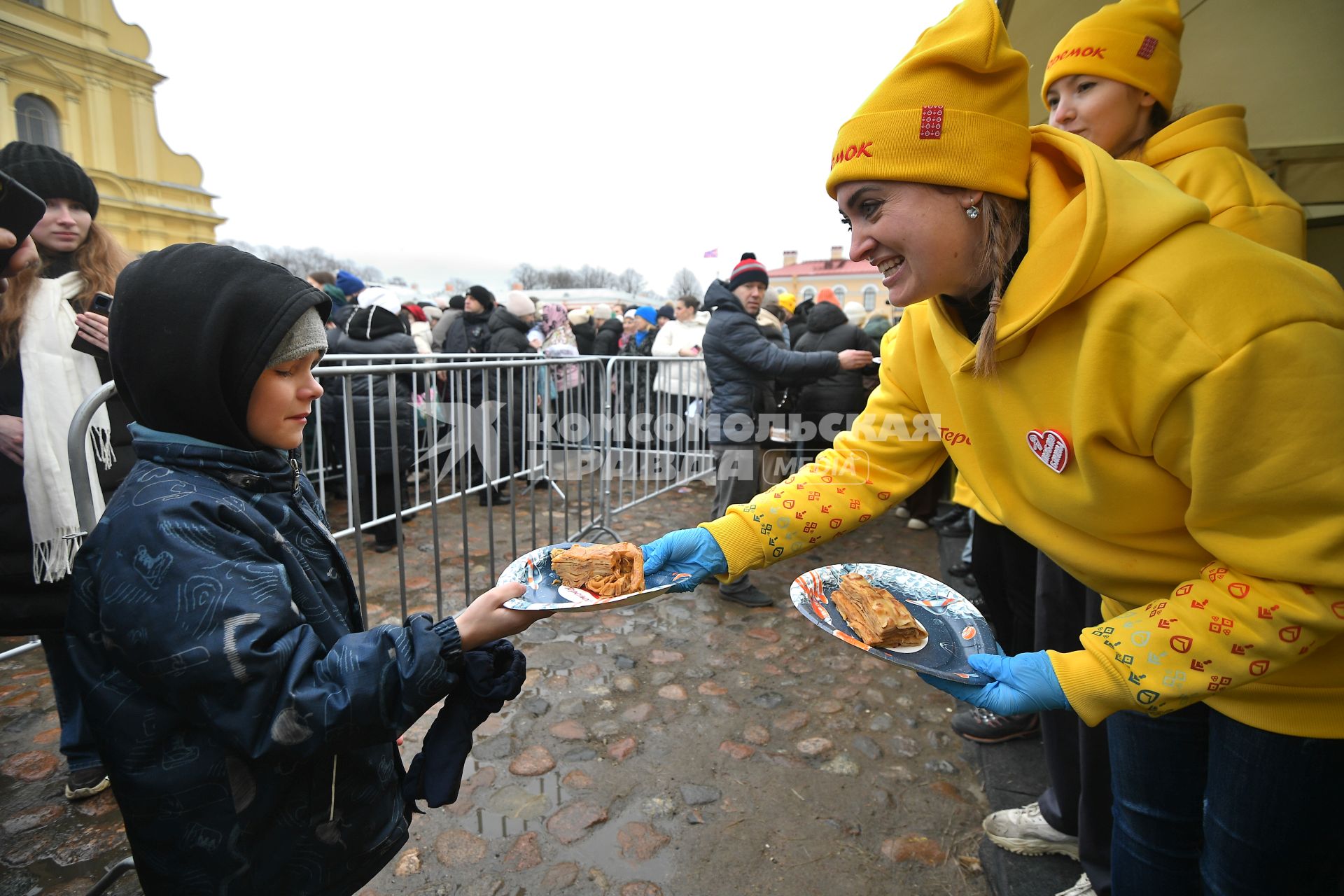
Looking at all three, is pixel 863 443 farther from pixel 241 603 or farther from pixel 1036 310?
pixel 241 603

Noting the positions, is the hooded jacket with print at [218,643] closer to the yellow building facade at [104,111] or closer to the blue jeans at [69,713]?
the blue jeans at [69,713]

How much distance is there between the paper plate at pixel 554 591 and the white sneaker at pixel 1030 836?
174 centimetres

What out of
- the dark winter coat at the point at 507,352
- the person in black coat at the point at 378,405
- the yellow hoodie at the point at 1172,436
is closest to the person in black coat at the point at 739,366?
the dark winter coat at the point at 507,352

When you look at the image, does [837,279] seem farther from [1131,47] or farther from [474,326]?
[1131,47]

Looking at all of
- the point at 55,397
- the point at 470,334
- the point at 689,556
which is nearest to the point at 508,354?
the point at 470,334

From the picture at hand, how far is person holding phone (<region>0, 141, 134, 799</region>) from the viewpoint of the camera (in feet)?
8.45

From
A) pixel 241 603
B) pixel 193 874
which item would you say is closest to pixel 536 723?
pixel 193 874

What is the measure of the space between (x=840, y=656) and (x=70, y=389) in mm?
4152

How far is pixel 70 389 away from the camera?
2705mm

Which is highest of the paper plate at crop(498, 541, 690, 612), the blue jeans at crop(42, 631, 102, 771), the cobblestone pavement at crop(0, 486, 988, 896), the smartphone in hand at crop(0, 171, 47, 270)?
the smartphone in hand at crop(0, 171, 47, 270)

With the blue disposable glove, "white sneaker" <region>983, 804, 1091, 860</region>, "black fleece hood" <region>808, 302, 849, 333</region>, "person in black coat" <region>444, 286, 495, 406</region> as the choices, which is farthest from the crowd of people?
"person in black coat" <region>444, 286, 495, 406</region>

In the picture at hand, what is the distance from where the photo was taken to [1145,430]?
1.28 meters

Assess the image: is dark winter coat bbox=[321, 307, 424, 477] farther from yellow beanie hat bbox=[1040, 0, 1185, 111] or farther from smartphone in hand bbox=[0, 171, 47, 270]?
yellow beanie hat bbox=[1040, 0, 1185, 111]

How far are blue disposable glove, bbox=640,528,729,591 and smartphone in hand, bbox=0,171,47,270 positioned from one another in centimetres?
212
